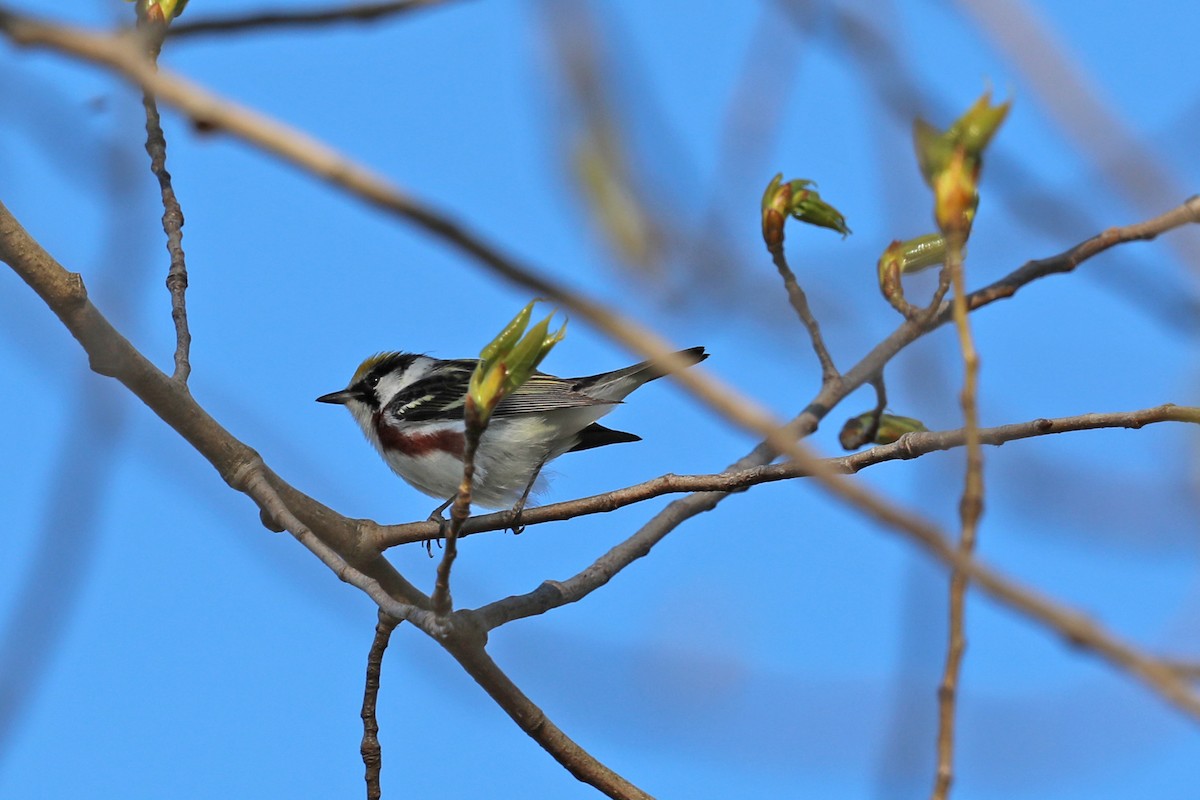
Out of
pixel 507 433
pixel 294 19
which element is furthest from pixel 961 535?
pixel 507 433

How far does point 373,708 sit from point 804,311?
7.38ft

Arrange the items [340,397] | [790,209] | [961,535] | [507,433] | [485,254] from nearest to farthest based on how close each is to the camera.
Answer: [485,254]
[961,535]
[790,209]
[507,433]
[340,397]

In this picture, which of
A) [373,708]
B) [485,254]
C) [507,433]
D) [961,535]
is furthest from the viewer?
[507,433]

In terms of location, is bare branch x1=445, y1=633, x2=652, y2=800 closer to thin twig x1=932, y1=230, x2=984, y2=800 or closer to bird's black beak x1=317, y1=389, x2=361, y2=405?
thin twig x1=932, y1=230, x2=984, y2=800

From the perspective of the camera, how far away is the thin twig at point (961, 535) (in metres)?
1.50

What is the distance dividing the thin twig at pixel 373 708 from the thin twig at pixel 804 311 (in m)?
2.00

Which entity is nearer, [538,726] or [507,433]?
[538,726]

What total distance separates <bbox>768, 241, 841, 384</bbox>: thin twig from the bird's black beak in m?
4.00

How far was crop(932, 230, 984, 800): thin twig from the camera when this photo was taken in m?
1.50

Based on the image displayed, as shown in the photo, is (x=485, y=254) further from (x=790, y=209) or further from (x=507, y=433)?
(x=507, y=433)

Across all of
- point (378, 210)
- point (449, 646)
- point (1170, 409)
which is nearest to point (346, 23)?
point (378, 210)

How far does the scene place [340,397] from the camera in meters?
8.52

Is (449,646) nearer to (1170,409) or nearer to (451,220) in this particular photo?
(1170,409)

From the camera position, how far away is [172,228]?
4398 mm
